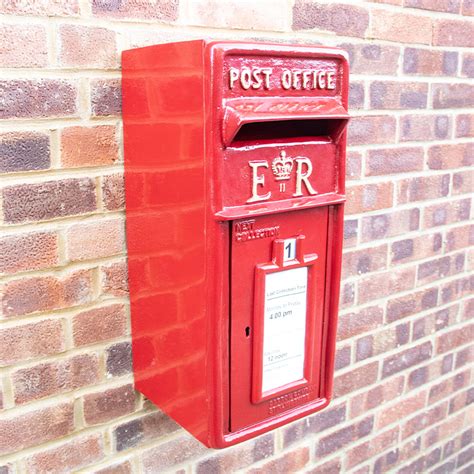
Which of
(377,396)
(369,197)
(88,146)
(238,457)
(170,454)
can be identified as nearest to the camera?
(88,146)

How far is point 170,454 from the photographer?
162 centimetres

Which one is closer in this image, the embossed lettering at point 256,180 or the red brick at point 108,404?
the embossed lettering at point 256,180

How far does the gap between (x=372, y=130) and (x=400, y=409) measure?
1.04m

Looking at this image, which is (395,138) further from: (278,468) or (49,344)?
(49,344)

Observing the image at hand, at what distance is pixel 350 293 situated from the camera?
6.38 feet

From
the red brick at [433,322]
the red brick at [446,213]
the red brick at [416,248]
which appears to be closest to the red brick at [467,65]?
the red brick at [446,213]

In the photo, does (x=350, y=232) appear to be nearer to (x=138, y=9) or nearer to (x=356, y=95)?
(x=356, y=95)

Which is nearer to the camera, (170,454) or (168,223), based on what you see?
(168,223)

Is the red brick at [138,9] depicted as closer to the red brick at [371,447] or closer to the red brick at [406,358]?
the red brick at [406,358]

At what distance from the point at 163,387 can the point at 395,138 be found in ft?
3.56

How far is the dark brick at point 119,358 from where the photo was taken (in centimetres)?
146

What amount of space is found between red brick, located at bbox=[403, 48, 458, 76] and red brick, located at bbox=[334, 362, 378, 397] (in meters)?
0.98

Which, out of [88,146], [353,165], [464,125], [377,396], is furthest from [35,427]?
[464,125]

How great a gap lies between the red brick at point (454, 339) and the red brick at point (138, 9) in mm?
1578
